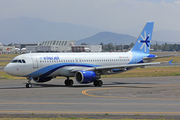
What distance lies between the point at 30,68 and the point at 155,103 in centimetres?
1792

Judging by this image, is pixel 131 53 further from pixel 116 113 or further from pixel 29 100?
pixel 116 113

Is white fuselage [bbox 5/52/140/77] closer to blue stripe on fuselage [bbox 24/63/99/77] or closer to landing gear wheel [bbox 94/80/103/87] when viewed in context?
blue stripe on fuselage [bbox 24/63/99/77]

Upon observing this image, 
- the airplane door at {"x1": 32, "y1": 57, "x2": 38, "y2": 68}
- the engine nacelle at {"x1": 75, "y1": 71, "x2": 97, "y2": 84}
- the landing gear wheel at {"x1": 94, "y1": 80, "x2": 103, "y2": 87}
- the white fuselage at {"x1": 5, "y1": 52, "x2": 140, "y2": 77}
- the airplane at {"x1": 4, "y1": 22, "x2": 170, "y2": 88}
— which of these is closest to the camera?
the white fuselage at {"x1": 5, "y1": 52, "x2": 140, "y2": 77}

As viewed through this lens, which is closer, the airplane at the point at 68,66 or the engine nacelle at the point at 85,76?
the airplane at the point at 68,66

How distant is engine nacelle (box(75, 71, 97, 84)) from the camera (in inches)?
1391

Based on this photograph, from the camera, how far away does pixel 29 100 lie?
24.3 m

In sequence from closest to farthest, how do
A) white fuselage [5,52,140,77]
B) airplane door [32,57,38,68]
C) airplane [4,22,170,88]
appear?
white fuselage [5,52,140,77]
airplane [4,22,170,88]
airplane door [32,57,38,68]

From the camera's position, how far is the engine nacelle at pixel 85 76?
116 feet

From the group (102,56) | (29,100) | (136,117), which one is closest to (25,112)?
(29,100)

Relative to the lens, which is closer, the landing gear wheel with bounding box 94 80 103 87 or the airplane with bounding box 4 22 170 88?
the airplane with bounding box 4 22 170 88

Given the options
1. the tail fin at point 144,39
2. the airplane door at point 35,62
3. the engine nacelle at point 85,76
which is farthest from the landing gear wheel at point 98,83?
the tail fin at point 144,39

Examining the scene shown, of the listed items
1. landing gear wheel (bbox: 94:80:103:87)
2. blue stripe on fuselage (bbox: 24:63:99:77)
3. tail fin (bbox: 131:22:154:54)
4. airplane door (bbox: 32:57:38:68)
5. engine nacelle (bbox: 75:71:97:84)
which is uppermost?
tail fin (bbox: 131:22:154:54)

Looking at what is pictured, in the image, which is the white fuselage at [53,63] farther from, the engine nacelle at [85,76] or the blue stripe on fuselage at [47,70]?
the engine nacelle at [85,76]

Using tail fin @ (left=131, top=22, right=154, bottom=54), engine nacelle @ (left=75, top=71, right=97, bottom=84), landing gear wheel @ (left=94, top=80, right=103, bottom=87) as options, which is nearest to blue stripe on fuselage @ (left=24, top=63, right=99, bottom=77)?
engine nacelle @ (left=75, top=71, right=97, bottom=84)
